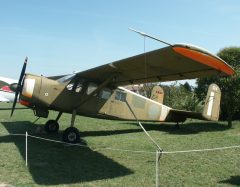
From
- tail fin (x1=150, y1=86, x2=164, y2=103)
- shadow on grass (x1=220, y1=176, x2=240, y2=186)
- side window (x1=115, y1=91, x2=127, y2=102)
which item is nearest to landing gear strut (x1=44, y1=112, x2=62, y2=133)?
side window (x1=115, y1=91, x2=127, y2=102)

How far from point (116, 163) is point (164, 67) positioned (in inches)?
121

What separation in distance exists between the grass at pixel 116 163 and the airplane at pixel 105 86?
3.88ft

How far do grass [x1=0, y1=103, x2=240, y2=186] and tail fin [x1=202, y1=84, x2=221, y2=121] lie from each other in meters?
2.37

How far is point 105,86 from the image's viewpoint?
1362 centimetres

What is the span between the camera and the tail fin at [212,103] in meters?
16.7

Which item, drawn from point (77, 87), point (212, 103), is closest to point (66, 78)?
point (77, 87)

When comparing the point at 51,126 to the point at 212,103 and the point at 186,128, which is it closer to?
the point at 186,128

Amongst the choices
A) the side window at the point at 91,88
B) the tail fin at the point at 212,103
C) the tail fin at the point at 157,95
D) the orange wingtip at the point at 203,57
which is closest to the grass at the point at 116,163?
the side window at the point at 91,88

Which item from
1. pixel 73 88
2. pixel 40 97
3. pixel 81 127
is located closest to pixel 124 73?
pixel 73 88

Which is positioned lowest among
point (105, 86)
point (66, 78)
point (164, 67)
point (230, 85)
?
point (105, 86)

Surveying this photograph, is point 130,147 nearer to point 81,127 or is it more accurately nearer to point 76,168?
point 76,168

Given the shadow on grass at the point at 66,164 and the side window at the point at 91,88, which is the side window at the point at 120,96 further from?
the shadow on grass at the point at 66,164

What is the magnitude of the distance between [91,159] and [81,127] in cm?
746

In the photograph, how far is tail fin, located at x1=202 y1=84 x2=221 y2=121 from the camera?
A: 16.7 metres
